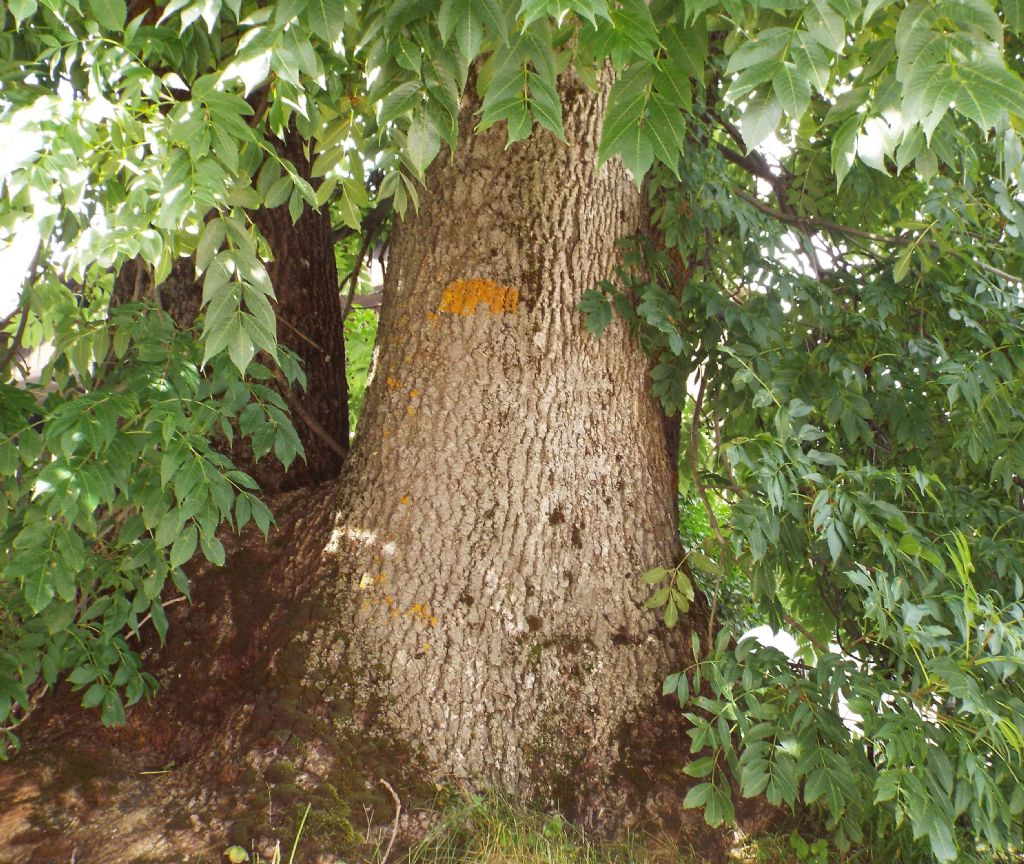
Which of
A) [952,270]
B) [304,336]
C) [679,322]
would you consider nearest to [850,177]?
[952,270]

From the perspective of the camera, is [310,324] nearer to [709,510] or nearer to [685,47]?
[709,510]

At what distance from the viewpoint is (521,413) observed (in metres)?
2.96

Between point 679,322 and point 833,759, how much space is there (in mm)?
1554

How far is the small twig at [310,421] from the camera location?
3.41 metres

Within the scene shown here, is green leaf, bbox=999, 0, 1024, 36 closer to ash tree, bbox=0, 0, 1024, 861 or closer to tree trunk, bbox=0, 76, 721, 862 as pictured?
ash tree, bbox=0, 0, 1024, 861

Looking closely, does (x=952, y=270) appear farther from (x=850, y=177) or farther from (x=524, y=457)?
(x=524, y=457)

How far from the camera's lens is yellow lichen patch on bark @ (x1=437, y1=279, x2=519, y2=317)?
304cm

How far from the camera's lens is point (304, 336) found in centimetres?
364

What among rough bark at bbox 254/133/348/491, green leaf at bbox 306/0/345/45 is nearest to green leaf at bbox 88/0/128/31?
green leaf at bbox 306/0/345/45

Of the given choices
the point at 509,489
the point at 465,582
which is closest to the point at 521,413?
the point at 509,489

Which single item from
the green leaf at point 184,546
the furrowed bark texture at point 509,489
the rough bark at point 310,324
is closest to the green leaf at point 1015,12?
the furrowed bark texture at point 509,489

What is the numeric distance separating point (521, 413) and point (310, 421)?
3.30ft

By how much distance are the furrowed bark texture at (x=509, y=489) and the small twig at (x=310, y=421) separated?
0.39 m

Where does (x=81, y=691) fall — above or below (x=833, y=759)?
above
